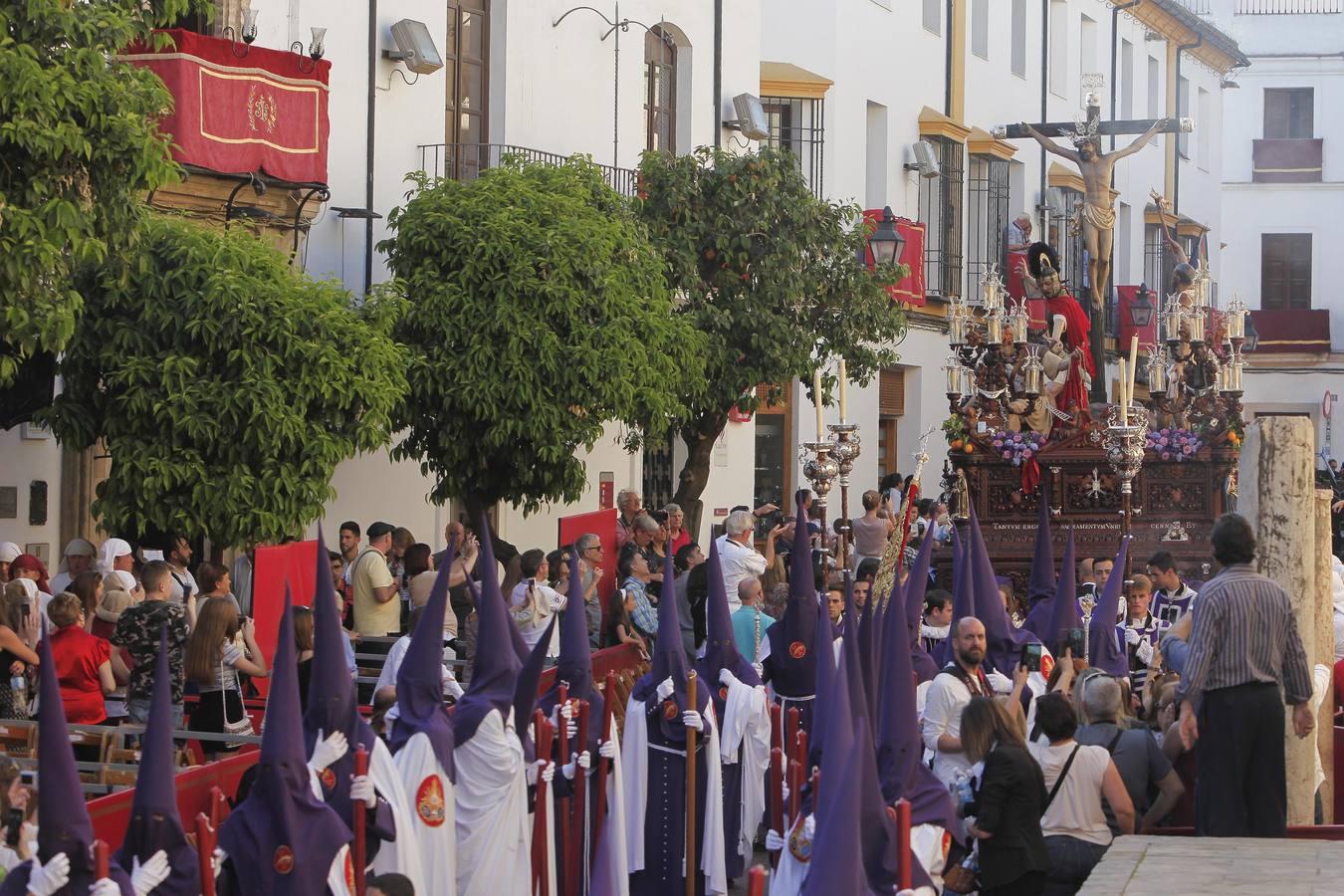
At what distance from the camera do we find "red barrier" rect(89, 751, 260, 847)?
296 inches

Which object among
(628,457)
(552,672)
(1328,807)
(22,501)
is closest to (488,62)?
(628,457)

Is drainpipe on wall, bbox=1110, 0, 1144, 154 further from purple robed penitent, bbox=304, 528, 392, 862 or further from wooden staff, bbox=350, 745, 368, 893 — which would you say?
wooden staff, bbox=350, 745, 368, 893

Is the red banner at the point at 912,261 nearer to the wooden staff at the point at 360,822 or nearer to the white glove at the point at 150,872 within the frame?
the wooden staff at the point at 360,822

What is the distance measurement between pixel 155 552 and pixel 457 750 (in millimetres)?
5720

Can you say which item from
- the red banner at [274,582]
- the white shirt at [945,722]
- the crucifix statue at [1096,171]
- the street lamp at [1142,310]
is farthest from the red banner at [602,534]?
the street lamp at [1142,310]

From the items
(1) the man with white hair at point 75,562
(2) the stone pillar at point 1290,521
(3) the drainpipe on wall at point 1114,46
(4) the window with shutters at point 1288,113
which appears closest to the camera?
(2) the stone pillar at point 1290,521

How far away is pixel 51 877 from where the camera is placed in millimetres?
6238

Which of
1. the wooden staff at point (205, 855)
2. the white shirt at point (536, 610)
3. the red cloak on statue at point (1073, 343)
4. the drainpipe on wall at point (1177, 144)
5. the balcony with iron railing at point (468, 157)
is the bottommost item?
the wooden staff at point (205, 855)

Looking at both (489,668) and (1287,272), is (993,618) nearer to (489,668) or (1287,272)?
(489,668)

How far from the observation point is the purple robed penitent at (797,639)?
1114 centimetres

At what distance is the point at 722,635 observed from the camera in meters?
10.7

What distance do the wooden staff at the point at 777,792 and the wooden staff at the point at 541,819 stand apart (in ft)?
3.38

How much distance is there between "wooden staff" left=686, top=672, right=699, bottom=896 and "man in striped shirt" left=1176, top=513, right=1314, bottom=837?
2.23m

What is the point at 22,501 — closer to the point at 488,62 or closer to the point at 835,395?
the point at 488,62
